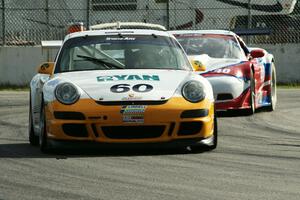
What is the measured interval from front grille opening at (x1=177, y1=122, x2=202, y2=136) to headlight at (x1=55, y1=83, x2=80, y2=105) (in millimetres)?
1016

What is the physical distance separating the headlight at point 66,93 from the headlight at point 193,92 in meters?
1.02

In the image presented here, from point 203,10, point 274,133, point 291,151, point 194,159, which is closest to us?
point 194,159

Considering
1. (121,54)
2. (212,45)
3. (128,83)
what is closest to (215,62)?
(212,45)

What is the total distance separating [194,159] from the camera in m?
8.77

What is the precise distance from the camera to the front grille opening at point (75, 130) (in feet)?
29.3

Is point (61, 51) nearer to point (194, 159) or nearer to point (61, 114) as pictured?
point (61, 114)

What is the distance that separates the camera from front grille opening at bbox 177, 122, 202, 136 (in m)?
9.04

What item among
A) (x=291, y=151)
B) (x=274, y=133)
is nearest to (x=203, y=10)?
(x=274, y=133)

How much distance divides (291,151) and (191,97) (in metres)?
1.19

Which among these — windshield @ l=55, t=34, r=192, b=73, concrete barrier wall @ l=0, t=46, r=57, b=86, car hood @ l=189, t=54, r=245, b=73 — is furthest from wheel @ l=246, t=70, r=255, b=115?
concrete barrier wall @ l=0, t=46, r=57, b=86

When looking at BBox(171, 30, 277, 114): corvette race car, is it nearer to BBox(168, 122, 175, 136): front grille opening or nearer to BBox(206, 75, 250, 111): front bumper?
BBox(206, 75, 250, 111): front bumper

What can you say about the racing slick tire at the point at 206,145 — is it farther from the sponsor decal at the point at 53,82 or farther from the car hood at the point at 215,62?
the car hood at the point at 215,62

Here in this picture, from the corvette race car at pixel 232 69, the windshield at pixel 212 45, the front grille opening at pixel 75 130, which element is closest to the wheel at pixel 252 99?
the corvette race car at pixel 232 69

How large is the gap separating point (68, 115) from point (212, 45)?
6.41 meters
